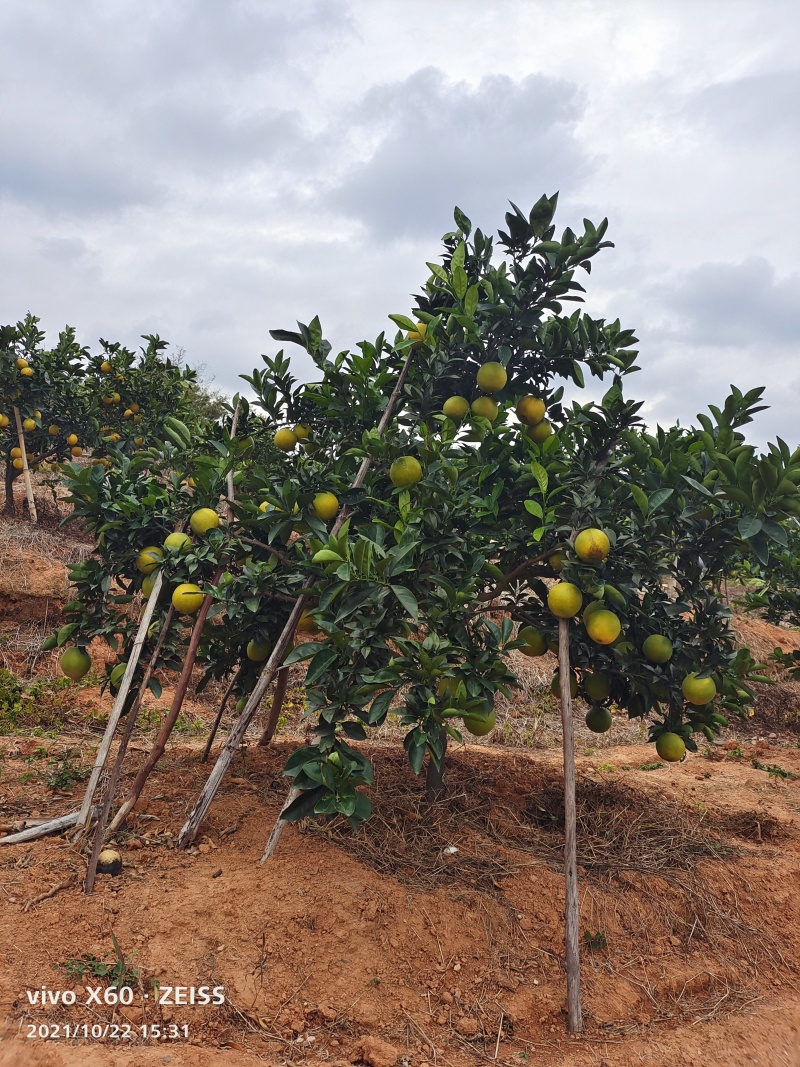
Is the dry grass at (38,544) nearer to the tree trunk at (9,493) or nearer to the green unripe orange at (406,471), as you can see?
the tree trunk at (9,493)

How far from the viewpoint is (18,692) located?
661 centimetres

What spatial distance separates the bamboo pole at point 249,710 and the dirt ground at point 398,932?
132 mm

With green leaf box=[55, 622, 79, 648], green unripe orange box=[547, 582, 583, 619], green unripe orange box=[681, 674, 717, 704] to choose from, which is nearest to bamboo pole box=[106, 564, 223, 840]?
green leaf box=[55, 622, 79, 648]

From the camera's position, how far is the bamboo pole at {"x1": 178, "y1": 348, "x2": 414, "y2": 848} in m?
3.29

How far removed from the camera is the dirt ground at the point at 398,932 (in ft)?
8.10

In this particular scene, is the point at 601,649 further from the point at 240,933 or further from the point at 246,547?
the point at 240,933

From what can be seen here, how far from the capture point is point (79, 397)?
1013cm

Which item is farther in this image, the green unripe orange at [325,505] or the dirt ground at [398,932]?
the green unripe orange at [325,505]

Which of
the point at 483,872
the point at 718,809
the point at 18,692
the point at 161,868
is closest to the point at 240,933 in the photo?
the point at 161,868

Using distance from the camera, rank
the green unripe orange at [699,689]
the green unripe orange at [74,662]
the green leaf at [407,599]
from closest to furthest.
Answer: the green leaf at [407,599] → the green unripe orange at [699,689] → the green unripe orange at [74,662]

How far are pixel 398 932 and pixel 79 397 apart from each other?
9105mm

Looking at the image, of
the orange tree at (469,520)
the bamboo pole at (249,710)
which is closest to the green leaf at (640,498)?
the orange tree at (469,520)

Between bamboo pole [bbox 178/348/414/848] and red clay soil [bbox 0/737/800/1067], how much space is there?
0.47ft

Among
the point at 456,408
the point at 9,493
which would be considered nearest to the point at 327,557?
the point at 456,408
